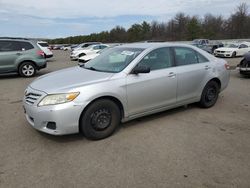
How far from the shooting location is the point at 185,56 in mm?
5555

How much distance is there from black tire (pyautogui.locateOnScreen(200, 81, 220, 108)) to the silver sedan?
0.02 metres

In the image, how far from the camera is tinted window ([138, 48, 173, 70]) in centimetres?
487

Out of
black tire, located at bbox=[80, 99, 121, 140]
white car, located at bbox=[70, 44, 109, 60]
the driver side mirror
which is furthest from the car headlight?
white car, located at bbox=[70, 44, 109, 60]

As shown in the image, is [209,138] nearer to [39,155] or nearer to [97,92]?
[97,92]

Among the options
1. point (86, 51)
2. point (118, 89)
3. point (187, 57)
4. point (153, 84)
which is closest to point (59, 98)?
point (118, 89)

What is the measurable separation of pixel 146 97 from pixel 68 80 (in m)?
1.43

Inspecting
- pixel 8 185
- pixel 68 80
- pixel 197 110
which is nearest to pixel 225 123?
pixel 197 110

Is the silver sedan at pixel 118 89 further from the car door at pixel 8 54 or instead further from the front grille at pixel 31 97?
the car door at pixel 8 54

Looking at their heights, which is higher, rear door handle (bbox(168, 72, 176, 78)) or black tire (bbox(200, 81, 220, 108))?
rear door handle (bbox(168, 72, 176, 78))

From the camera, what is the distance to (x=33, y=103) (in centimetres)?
413

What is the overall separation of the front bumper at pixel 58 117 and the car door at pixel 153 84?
1.02 meters

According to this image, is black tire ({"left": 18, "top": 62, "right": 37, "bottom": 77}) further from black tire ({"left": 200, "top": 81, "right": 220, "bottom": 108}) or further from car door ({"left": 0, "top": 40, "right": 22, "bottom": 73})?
black tire ({"left": 200, "top": 81, "right": 220, "bottom": 108})

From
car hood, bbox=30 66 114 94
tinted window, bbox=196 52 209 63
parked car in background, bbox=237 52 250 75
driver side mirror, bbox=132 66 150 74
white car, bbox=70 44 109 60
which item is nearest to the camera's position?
car hood, bbox=30 66 114 94

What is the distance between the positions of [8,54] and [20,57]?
49 cm
